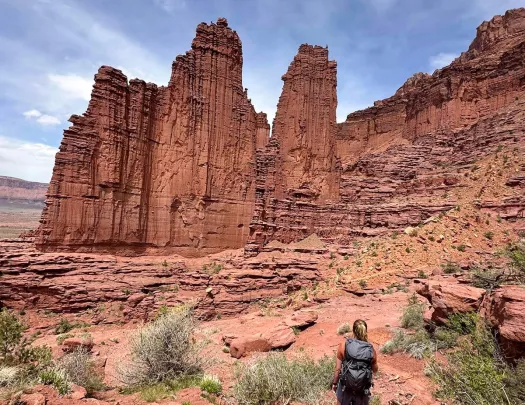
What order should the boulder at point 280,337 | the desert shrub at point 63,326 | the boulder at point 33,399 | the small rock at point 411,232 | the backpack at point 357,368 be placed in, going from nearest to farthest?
the backpack at point 357,368 → the boulder at point 33,399 → the boulder at point 280,337 → the desert shrub at point 63,326 → the small rock at point 411,232

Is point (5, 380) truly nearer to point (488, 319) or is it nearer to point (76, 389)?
point (76, 389)

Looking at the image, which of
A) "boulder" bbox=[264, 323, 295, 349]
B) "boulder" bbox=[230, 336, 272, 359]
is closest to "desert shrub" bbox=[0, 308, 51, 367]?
"boulder" bbox=[230, 336, 272, 359]

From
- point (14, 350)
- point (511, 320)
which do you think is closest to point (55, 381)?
point (14, 350)

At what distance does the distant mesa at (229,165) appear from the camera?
2438 cm

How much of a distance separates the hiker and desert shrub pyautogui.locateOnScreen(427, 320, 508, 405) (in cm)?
161

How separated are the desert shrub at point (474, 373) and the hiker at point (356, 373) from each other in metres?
1.61

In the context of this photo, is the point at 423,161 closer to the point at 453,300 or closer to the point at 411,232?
the point at 411,232

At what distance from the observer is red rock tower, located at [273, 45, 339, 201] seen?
29766 millimetres

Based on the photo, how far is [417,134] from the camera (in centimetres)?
4466

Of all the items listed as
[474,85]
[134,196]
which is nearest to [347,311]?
[134,196]

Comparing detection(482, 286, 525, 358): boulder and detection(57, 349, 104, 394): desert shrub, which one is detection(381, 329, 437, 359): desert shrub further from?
detection(57, 349, 104, 394): desert shrub

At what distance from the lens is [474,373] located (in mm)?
5160

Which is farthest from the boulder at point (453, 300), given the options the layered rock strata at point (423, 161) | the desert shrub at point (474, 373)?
the layered rock strata at point (423, 161)

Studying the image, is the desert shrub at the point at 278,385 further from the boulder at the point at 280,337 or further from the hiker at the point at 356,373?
the boulder at the point at 280,337
